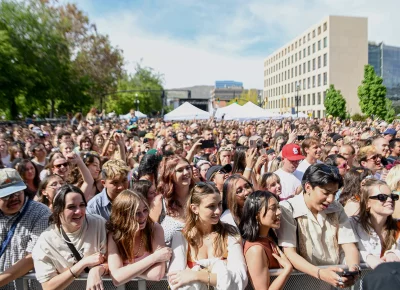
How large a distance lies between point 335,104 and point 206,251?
223ft

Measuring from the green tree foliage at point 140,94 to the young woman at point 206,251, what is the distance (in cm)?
6687

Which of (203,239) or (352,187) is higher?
(352,187)

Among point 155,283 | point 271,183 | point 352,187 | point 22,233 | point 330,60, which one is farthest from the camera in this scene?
point 330,60

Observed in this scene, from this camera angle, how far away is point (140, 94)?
76250 mm

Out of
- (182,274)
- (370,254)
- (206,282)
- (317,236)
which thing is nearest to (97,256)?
(182,274)

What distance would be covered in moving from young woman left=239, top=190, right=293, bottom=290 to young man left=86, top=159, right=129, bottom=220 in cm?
170

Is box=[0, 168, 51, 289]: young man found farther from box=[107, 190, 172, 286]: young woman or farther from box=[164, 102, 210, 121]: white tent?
box=[164, 102, 210, 121]: white tent

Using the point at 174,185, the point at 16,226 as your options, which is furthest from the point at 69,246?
the point at 174,185

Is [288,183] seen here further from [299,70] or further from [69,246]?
[299,70]

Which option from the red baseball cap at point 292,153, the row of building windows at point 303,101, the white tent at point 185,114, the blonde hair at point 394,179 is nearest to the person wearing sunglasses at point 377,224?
the blonde hair at point 394,179

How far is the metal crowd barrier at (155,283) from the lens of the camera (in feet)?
9.55

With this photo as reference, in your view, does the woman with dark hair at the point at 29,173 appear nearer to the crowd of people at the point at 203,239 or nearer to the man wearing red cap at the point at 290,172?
the crowd of people at the point at 203,239

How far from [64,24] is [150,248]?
38777 mm

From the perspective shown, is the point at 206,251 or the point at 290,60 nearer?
the point at 206,251
